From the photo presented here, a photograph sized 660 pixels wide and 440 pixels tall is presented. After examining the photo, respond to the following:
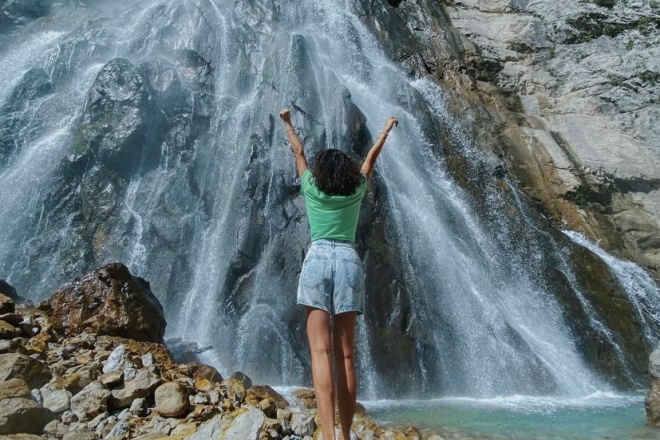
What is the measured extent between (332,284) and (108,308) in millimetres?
4661

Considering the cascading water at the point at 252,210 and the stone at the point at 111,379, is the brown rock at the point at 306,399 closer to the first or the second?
the cascading water at the point at 252,210

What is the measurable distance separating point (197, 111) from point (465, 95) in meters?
9.25

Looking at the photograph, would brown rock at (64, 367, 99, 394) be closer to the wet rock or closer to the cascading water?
the cascading water

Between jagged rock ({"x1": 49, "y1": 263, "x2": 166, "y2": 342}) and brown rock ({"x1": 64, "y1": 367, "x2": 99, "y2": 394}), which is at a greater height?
jagged rock ({"x1": 49, "y1": 263, "x2": 166, "y2": 342})

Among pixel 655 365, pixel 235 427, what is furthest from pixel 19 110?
pixel 655 365

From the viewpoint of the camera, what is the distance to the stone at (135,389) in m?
4.40

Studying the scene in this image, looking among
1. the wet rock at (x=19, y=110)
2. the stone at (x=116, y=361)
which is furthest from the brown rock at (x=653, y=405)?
the wet rock at (x=19, y=110)

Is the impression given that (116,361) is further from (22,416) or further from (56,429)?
(22,416)

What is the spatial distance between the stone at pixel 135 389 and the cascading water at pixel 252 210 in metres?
5.12

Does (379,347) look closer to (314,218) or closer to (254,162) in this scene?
(254,162)

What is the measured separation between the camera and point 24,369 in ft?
14.7

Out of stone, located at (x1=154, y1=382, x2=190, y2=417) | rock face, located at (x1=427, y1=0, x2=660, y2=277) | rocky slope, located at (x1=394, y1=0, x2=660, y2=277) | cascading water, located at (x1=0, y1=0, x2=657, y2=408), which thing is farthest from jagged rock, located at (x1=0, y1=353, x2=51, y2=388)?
rock face, located at (x1=427, y1=0, x2=660, y2=277)

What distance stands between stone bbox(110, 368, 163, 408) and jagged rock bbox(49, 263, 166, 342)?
86.3 inches

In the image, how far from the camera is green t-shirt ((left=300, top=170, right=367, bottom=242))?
133 inches
